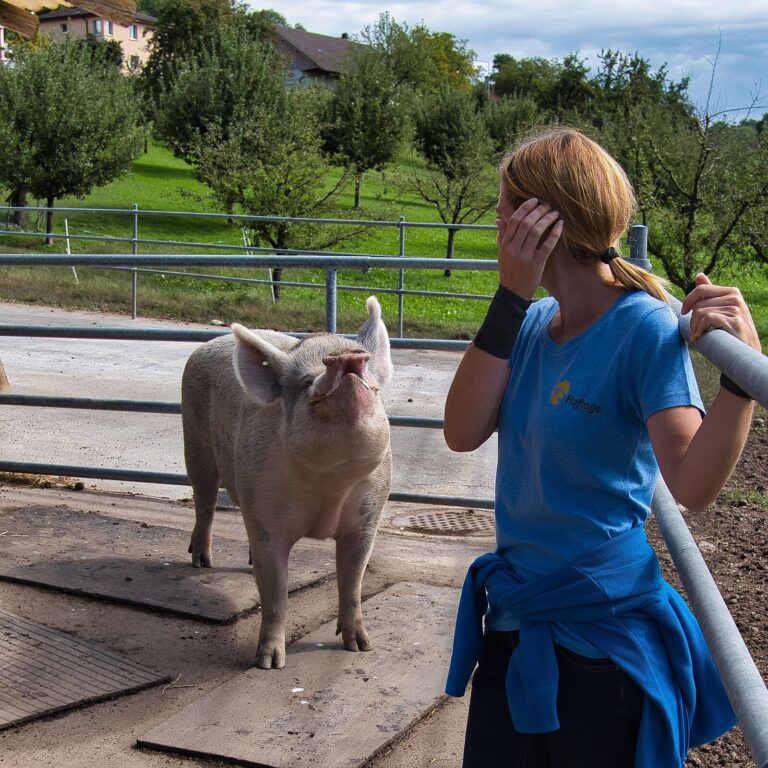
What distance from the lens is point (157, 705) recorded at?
10.5 ft

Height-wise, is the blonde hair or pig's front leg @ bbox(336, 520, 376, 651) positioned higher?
the blonde hair

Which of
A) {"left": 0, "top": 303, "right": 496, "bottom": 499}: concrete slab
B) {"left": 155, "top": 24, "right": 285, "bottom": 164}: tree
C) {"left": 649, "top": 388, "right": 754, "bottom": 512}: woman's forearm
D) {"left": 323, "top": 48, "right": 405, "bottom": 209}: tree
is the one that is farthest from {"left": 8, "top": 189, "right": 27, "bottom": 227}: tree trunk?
{"left": 649, "top": 388, "right": 754, "bottom": 512}: woman's forearm

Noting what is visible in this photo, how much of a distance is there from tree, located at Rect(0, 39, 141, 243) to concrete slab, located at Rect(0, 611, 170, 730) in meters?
21.7

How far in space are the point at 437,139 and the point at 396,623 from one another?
33.0 metres

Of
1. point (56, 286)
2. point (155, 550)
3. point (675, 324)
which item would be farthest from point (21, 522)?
point (56, 286)

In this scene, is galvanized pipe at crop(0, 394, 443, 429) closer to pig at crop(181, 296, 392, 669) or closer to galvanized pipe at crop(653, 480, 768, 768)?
pig at crop(181, 296, 392, 669)

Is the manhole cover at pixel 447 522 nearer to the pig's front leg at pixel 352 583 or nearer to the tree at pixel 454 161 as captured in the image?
the pig's front leg at pixel 352 583

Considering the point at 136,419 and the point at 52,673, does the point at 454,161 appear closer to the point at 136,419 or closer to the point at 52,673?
the point at 136,419

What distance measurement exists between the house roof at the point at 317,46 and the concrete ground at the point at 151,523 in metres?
71.7

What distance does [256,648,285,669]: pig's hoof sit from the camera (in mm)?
3467

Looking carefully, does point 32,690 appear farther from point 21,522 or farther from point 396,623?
point 21,522

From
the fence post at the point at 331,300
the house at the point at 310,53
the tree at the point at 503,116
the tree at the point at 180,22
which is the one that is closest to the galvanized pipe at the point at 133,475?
the fence post at the point at 331,300

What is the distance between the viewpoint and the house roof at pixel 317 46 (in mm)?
80262

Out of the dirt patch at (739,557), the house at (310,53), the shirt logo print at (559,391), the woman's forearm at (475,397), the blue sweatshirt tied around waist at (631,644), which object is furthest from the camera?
the house at (310,53)
